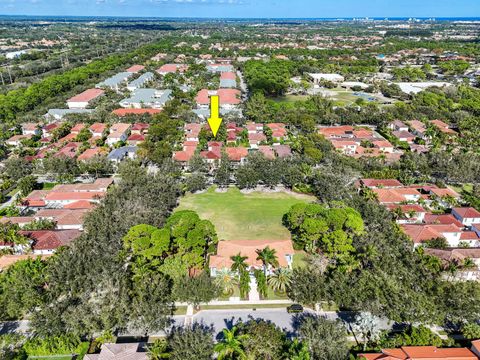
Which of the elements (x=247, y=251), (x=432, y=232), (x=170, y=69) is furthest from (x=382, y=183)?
(x=170, y=69)

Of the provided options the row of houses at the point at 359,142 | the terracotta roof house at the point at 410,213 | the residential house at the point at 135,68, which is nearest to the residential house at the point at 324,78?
the row of houses at the point at 359,142

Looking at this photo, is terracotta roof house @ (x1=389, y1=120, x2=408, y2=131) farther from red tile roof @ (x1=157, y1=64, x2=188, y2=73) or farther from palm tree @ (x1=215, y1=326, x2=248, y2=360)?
red tile roof @ (x1=157, y1=64, x2=188, y2=73)

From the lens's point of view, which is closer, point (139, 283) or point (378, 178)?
point (139, 283)

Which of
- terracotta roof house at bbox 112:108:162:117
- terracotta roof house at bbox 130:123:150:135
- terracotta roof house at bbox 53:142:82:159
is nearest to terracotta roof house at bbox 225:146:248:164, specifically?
terracotta roof house at bbox 130:123:150:135

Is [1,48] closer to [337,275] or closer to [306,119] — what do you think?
[306,119]

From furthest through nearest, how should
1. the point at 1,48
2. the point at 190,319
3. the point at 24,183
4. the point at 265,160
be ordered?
the point at 1,48
the point at 265,160
the point at 24,183
the point at 190,319

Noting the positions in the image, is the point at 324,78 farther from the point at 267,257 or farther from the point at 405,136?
the point at 267,257

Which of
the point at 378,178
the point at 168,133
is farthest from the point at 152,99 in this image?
the point at 378,178
